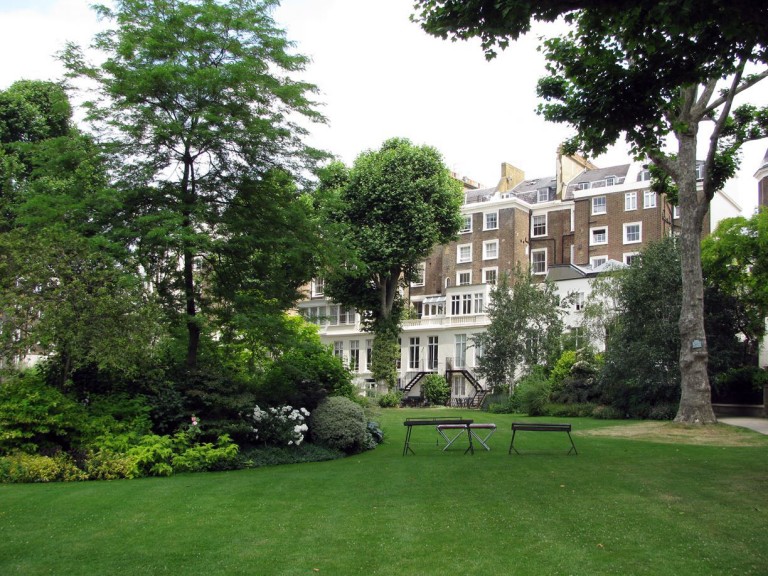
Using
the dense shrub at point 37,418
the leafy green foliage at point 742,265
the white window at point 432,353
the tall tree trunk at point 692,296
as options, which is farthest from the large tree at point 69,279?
Answer: the white window at point 432,353

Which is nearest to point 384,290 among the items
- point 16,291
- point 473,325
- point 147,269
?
point 473,325

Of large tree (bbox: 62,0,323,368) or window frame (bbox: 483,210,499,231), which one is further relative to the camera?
window frame (bbox: 483,210,499,231)

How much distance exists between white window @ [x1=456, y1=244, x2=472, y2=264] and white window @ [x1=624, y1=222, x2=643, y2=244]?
1279cm

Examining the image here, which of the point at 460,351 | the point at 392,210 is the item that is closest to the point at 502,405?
the point at 392,210

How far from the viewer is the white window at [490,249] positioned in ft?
196

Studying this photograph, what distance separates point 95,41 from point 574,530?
1554cm

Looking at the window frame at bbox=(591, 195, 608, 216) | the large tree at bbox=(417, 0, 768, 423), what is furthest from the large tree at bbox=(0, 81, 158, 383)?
the window frame at bbox=(591, 195, 608, 216)

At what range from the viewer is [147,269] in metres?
17.6

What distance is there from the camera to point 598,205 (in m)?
56.6

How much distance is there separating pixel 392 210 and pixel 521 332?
9.89 m

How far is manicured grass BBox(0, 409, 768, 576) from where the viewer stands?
25.6 ft

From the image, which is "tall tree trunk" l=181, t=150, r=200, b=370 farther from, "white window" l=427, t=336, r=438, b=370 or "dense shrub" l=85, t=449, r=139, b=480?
"white window" l=427, t=336, r=438, b=370

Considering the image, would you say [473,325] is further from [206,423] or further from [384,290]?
[206,423]

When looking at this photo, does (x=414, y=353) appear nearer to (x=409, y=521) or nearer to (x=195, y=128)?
(x=195, y=128)
